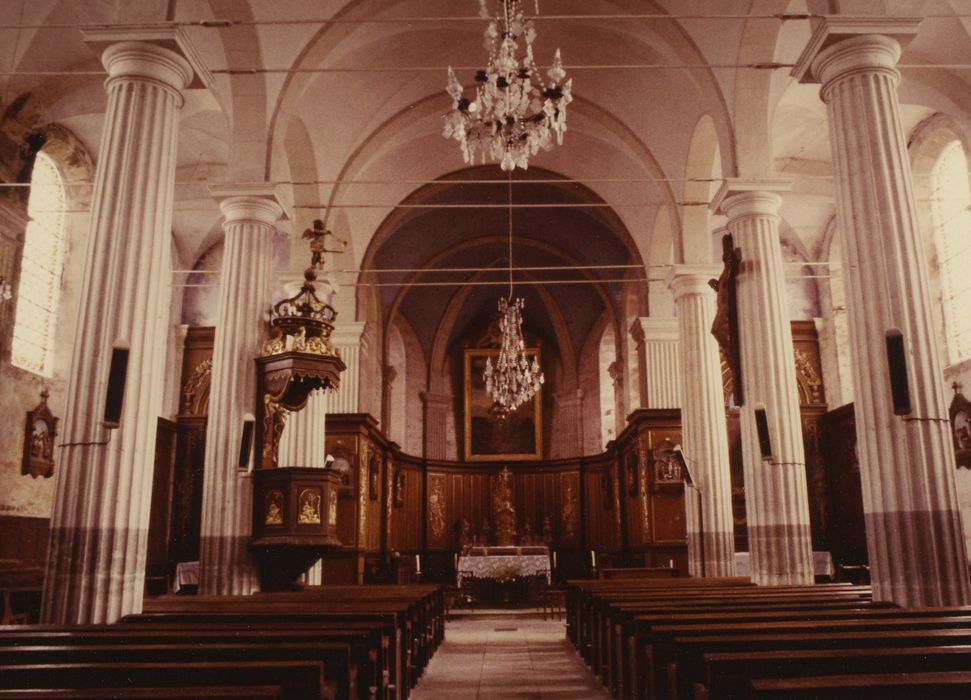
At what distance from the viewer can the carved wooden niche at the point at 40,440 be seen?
12898 mm

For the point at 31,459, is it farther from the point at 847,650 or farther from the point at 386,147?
the point at 847,650


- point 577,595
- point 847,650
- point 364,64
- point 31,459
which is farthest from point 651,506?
point 847,650

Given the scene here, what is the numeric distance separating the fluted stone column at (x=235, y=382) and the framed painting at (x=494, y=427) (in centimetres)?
1357

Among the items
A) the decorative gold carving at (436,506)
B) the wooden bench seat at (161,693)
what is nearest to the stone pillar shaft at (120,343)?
the wooden bench seat at (161,693)

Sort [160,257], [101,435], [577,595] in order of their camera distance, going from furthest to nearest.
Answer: [577,595] < [160,257] < [101,435]

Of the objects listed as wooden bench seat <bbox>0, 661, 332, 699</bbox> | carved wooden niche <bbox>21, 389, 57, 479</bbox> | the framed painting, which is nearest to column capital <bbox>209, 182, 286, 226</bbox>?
carved wooden niche <bbox>21, 389, 57, 479</bbox>

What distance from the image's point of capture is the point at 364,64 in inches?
517

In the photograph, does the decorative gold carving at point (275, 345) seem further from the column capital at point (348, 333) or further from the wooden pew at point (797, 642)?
the wooden pew at point (797, 642)

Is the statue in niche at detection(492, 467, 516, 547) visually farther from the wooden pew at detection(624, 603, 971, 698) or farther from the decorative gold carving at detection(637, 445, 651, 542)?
the wooden pew at detection(624, 603, 971, 698)

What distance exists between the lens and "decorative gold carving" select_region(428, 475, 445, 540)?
22.3 m

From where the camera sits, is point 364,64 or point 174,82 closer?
point 174,82

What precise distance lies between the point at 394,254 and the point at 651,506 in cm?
850

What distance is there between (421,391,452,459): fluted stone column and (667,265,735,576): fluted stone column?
10.5 meters

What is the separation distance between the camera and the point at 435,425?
924 inches
